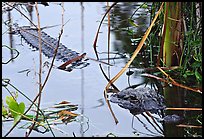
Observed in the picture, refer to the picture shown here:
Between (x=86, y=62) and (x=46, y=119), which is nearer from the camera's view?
(x=46, y=119)

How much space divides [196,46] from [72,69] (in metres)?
0.45

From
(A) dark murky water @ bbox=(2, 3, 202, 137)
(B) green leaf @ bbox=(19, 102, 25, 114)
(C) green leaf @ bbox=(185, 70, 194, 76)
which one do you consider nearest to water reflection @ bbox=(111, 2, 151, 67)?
(A) dark murky water @ bbox=(2, 3, 202, 137)

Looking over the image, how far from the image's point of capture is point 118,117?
55.5 inches

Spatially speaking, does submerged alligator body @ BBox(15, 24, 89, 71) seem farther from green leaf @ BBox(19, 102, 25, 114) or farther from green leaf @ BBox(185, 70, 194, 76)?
green leaf @ BBox(19, 102, 25, 114)

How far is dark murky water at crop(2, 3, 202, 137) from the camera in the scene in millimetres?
1333

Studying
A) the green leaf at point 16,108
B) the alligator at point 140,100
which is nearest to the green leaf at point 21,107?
the green leaf at point 16,108

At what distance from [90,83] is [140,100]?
0.24 m

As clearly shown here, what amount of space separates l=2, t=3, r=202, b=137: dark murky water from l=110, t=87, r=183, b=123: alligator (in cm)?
2

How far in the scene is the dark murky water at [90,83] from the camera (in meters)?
1.33

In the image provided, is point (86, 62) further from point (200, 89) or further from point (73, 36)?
point (200, 89)

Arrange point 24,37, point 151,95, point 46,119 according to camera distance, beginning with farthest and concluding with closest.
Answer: point 24,37, point 151,95, point 46,119

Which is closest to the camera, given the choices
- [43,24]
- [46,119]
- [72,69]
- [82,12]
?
[46,119]

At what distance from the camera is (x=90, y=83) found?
1.65 m

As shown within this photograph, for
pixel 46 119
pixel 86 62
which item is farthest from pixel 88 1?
pixel 46 119
